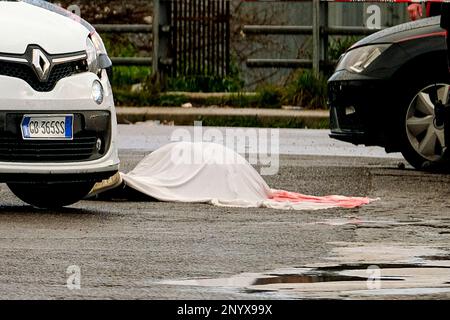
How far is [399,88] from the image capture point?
1473 cm

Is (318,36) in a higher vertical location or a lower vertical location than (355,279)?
lower

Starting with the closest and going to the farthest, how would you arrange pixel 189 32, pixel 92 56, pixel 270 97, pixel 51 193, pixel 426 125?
1. pixel 92 56
2. pixel 51 193
3. pixel 426 125
4. pixel 270 97
5. pixel 189 32

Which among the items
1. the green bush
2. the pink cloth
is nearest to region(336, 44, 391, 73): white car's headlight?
the pink cloth

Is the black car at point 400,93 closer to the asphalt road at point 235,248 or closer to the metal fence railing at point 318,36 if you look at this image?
the asphalt road at point 235,248

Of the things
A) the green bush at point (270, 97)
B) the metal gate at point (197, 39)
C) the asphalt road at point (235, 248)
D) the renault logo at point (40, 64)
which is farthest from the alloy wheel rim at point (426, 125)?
the metal gate at point (197, 39)

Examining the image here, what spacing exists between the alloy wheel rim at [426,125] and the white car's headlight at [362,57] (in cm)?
53

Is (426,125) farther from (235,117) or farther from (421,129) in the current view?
(235,117)

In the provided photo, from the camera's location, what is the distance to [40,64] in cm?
1096

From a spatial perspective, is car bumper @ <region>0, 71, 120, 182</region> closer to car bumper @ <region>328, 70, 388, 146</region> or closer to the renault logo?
the renault logo

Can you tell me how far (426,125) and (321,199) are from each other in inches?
98.8

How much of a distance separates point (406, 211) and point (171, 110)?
33.7 feet

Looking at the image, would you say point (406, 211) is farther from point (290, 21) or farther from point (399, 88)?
point (290, 21)

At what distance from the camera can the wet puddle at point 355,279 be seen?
7.75 meters

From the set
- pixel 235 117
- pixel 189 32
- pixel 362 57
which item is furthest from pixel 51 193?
pixel 189 32
